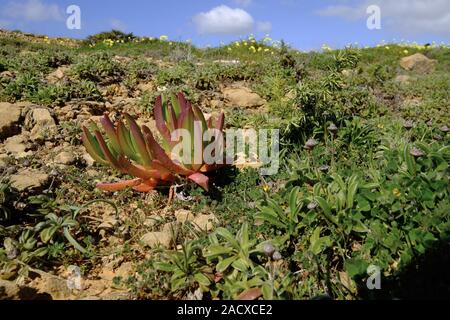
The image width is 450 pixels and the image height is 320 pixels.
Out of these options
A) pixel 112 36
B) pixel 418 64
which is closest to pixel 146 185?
pixel 418 64

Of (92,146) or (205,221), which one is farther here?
(92,146)

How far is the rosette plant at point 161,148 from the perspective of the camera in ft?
11.0

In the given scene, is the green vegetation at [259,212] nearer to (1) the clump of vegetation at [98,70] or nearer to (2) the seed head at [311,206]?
(2) the seed head at [311,206]

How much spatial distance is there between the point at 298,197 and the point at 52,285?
5.47ft

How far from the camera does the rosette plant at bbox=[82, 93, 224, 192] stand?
334 centimetres

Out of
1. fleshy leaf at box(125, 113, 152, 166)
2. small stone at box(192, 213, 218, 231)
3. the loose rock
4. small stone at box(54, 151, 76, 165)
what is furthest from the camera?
small stone at box(54, 151, 76, 165)

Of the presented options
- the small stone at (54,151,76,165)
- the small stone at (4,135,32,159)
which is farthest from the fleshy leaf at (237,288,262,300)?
the small stone at (4,135,32,159)

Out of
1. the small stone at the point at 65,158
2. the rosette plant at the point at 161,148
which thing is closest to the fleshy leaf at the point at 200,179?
the rosette plant at the point at 161,148

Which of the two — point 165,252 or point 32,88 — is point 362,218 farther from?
point 32,88

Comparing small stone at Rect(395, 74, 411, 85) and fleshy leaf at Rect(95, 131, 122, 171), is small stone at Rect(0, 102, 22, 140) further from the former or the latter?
small stone at Rect(395, 74, 411, 85)

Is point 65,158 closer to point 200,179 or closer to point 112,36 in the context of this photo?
point 200,179

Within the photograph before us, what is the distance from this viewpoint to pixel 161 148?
3268mm
